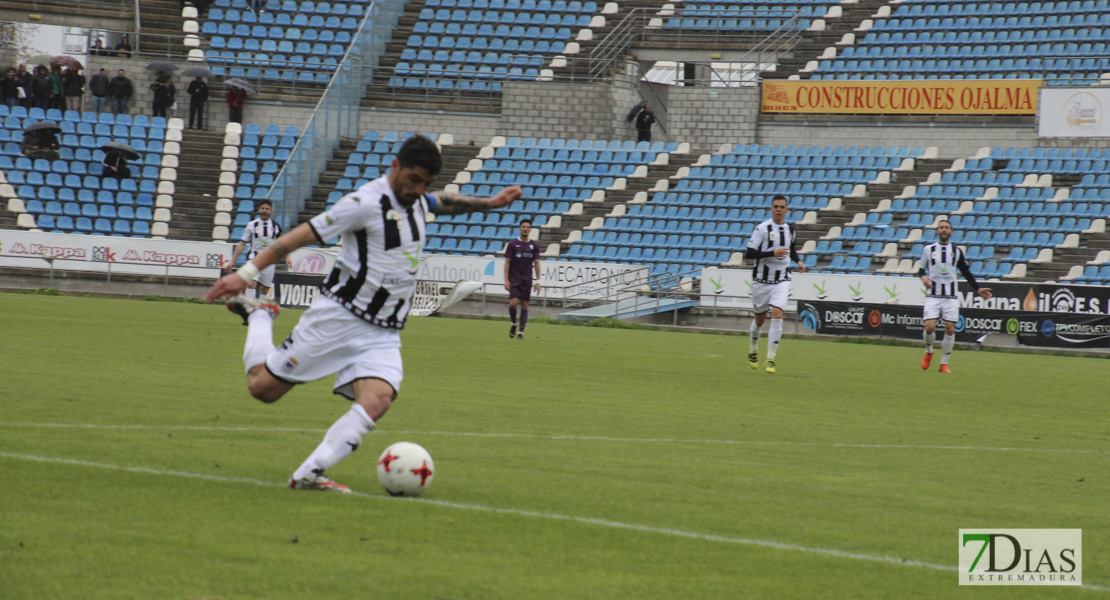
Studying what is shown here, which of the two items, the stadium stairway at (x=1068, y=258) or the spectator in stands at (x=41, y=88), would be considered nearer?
the stadium stairway at (x=1068, y=258)

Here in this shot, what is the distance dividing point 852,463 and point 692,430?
1773 mm

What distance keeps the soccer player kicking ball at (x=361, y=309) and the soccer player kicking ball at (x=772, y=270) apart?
35.7 feet

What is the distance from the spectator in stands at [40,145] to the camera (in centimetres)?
3734

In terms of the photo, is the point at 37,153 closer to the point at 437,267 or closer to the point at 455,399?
the point at 437,267

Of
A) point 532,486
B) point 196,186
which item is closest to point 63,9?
point 196,186

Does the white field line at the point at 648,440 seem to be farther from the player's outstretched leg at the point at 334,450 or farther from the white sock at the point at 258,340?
the player's outstretched leg at the point at 334,450

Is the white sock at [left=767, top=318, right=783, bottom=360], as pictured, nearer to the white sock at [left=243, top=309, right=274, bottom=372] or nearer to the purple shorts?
the purple shorts

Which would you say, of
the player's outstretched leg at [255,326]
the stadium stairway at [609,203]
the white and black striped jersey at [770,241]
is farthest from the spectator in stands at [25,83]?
the player's outstretched leg at [255,326]

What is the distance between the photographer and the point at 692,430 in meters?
10.2

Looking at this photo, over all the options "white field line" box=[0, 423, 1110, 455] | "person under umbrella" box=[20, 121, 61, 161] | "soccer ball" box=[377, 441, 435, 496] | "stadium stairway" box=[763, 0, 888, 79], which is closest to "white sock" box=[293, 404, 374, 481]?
"soccer ball" box=[377, 441, 435, 496]

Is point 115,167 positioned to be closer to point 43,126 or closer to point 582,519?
point 43,126

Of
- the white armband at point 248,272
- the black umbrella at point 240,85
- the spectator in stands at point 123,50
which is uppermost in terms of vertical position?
the spectator in stands at point 123,50

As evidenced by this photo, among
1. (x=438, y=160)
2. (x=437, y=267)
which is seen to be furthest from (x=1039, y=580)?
(x=437, y=267)

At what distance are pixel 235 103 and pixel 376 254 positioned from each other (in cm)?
3575
